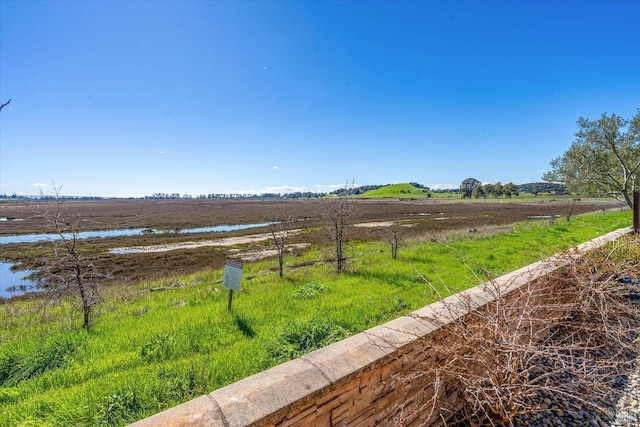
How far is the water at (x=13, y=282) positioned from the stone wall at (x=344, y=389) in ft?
57.6

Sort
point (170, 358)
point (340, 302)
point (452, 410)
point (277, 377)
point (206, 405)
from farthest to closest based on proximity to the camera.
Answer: point (340, 302) < point (170, 358) < point (452, 410) < point (277, 377) < point (206, 405)

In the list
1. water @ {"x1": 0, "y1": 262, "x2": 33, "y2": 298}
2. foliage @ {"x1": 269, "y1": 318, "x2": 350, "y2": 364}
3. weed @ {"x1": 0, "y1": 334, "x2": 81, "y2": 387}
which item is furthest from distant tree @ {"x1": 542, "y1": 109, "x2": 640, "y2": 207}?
water @ {"x1": 0, "y1": 262, "x2": 33, "y2": 298}

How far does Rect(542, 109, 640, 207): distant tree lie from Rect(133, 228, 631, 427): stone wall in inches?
620

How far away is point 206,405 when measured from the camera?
2.16 metres

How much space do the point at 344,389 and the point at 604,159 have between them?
724 inches

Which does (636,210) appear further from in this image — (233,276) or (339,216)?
(233,276)

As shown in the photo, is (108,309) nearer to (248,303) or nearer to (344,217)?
(248,303)

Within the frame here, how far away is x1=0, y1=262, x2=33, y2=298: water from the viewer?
14.1m

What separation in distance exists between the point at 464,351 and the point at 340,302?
322 centimetres

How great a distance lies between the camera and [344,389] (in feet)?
8.43

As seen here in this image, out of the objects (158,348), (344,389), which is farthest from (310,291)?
(344,389)

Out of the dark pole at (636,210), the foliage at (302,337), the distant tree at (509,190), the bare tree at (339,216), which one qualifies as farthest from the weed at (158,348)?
the distant tree at (509,190)

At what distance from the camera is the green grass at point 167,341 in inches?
131

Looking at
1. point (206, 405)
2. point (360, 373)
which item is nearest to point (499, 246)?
point (360, 373)
